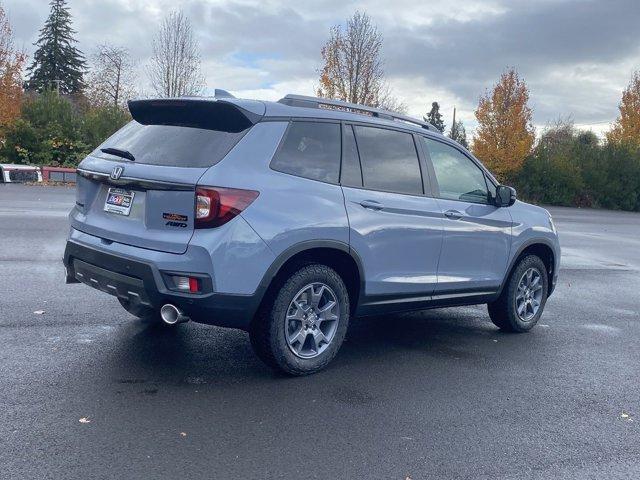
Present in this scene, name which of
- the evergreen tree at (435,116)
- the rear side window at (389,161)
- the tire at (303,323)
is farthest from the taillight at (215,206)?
the evergreen tree at (435,116)

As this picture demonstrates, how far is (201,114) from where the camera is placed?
4781mm

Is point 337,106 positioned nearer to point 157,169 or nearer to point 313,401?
point 157,169

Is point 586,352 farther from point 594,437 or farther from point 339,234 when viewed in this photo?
point 339,234

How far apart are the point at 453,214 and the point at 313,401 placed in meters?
2.22

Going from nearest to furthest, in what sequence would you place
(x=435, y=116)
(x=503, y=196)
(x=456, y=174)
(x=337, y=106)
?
1. (x=337, y=106)
2. (x=456, y=174)
3. (x=503, y=196)
4. (x=435, y=116)

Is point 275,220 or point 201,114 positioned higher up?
point 201,114

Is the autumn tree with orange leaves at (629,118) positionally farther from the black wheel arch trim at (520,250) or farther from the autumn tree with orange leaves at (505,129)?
the black wheel arch trim at (520,250)

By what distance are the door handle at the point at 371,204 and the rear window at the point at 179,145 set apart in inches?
42.5

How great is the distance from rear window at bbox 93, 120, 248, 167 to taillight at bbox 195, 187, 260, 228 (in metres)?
0.23

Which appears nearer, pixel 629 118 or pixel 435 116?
pixel 629 118

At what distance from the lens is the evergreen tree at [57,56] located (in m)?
63.2

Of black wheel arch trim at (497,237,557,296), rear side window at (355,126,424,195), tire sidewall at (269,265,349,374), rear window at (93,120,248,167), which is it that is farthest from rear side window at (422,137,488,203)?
rear window at (93,120,248,167)

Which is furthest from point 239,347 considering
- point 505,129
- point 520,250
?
point 505,129

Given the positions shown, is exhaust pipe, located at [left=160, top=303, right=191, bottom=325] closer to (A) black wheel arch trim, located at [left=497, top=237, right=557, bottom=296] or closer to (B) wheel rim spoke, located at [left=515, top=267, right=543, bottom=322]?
(A) black wheel arch trim, located at [left=497, top=237, right=557, bottom=296]
